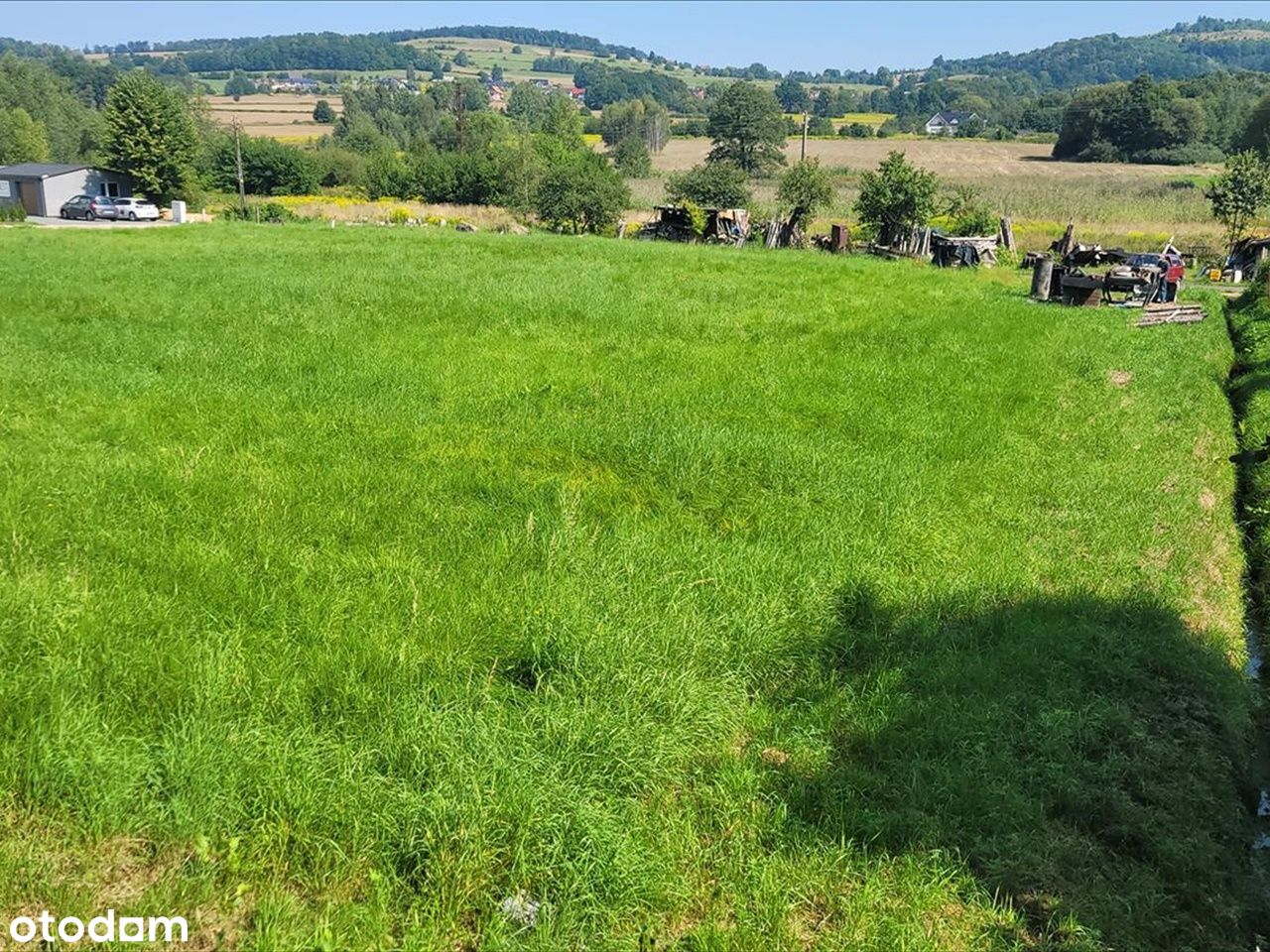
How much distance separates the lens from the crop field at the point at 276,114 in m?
116

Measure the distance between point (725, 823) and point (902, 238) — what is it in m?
30.3

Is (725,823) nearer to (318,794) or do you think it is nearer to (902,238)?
(318,794)

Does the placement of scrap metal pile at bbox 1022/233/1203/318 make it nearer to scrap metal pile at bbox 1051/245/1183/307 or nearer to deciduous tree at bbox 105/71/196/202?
scrap metal pile at bbox 1051/245/1183/307

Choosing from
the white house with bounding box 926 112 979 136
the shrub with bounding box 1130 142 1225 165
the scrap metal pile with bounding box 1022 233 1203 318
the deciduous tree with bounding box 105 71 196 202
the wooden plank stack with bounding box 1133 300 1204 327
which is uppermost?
the white house with bounding box 926 112 979 136

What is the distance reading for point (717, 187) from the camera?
40000mm

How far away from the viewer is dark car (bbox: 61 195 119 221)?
4112 cm

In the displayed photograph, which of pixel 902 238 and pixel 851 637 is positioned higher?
pixel 902 238

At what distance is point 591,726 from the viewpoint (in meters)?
4.75

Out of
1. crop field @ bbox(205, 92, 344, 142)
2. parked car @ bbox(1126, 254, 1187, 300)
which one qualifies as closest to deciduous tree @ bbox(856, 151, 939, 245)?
parked car @ bbox(1126, 254, 1187, 300)

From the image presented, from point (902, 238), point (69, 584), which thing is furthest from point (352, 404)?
point (902, 238)

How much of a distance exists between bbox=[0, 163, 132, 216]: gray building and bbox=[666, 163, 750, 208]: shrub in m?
34.5

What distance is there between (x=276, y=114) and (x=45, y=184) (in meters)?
107

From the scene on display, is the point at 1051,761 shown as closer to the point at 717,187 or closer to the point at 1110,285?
the point at 1110,285

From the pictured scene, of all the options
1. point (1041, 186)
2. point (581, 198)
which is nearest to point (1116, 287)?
point (581, 198)
